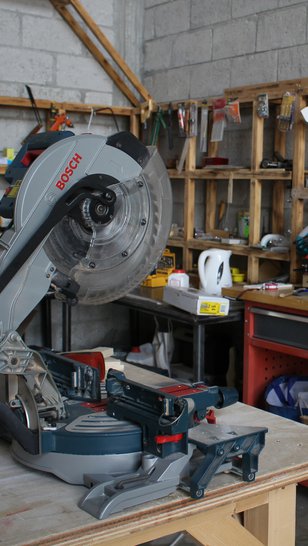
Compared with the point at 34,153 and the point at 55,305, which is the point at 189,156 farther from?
the point at 34,153

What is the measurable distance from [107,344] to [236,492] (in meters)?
3.16

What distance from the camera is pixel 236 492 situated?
1.32 m

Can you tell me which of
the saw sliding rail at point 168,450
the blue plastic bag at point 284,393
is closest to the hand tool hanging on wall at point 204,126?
the blue plastic bag at point 284,393

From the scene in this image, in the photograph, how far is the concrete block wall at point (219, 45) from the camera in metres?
3.43

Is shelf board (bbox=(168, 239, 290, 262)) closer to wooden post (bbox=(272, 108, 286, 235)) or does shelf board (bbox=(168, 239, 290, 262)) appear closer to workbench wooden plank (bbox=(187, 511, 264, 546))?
wooden post (bbox=(272, 108, 286, 235))

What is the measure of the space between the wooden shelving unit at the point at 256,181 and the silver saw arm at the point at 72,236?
1.83m

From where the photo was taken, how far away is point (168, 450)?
1.28m

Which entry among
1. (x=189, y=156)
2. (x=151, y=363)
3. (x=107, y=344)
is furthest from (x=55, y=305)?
(x=189, y=156)

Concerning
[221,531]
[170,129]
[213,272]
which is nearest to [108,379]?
[221,531]

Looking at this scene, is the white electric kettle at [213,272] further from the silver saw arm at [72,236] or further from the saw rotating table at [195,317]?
the silver saw arm at [72,236]

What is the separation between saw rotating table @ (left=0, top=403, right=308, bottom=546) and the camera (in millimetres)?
1162

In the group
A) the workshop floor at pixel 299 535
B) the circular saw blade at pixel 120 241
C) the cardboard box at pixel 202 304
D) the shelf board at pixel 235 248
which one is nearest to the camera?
the circular saw blade at pixel 120 241

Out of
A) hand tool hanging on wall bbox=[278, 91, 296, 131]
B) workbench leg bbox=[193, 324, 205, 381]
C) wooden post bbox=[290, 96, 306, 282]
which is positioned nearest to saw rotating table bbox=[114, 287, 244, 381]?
workbench leg bbox=[193, 324, 205, 381]

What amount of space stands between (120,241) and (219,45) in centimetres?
268
